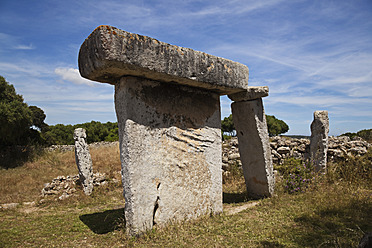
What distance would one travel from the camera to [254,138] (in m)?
5.25

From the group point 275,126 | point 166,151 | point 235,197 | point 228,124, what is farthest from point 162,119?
point 275,126

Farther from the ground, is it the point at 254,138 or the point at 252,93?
the point at 252,93

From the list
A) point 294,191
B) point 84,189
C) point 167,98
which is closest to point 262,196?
point 294,191

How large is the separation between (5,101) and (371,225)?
15.1 meters

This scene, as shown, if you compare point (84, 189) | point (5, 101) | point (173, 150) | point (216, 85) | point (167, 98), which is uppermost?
point (5, 101)

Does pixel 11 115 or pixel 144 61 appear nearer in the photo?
pixel 144 61

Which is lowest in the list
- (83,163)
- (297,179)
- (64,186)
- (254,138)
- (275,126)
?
(64,186)

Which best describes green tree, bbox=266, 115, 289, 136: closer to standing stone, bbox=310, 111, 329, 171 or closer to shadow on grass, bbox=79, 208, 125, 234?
standing stone, bbox=310, 111, 329, 171

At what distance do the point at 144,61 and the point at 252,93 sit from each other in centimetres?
252

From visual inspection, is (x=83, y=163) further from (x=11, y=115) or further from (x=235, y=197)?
(x=11, y=115)

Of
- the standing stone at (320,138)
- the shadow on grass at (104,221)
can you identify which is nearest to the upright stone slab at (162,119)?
the shadow on grass at (104,221)

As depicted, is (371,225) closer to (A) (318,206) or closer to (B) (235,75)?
(A) (318,206)

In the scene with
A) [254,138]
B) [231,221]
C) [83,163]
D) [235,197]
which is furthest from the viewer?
[83,163]

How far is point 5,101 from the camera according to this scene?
12609mm
